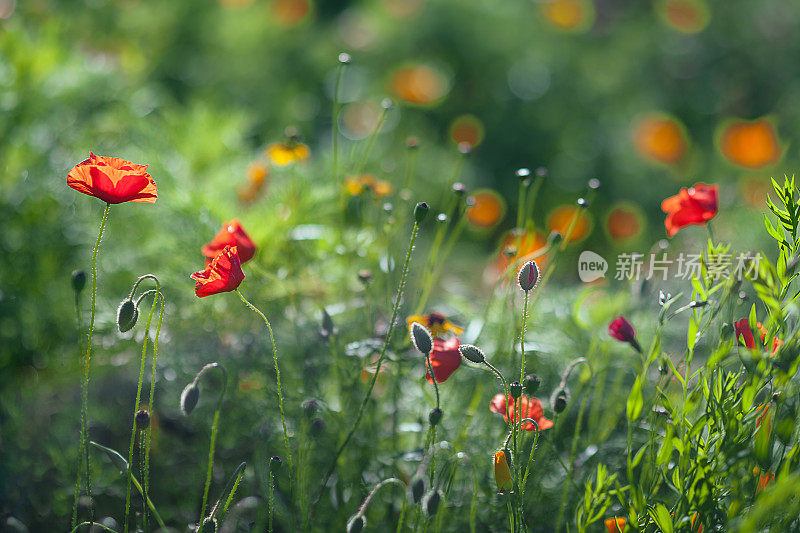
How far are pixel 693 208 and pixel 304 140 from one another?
1.73 meters

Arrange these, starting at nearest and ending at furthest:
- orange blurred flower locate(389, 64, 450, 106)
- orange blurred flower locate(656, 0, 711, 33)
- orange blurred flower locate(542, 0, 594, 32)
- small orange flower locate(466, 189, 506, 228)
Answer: small orange flower locate(466, 189, 506, 228)
orange blurred flower locate(389, 64, 450, 106)
orange blurred flower locate(656, 0, 711, 33)
orange blurred flower locate(542, 0, 594, 32)

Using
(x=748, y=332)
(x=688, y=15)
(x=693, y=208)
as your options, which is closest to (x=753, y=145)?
(x=688, y=15)

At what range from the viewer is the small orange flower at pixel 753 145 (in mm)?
2811

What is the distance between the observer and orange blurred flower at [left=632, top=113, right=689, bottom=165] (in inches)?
119

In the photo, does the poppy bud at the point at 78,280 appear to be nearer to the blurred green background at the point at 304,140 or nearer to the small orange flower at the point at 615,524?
the blurred green background at the point at 304,140

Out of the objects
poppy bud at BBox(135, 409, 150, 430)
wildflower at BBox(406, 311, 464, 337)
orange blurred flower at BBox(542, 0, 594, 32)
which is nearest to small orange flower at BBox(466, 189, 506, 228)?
wildflower at BBox(406, 311, 464, 337)

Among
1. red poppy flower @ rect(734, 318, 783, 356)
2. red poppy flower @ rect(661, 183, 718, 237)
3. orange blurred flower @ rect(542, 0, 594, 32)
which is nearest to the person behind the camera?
red poppy flower @ rect(734, 318, 783, 356)

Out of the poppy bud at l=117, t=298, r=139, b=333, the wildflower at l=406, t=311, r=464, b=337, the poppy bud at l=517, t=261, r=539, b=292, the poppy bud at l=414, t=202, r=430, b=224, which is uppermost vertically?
the poppy bud at l=414, t=202, r=430, b=224

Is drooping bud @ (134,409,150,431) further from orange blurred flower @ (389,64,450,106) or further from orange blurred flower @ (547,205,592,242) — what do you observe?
orange blurred flower @ (389,64,450,106)

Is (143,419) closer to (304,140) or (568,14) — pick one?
(304,140)

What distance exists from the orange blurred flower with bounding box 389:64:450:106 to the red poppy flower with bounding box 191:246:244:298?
2.20m

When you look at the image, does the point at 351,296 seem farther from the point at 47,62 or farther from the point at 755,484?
the point at 47,62

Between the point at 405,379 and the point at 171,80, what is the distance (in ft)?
7.15

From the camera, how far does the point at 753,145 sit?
281 cm
